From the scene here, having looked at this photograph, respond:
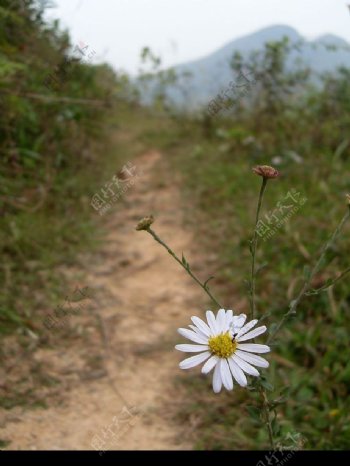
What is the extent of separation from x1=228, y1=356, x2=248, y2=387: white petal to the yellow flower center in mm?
19

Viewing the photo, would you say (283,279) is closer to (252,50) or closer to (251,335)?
(251,335)

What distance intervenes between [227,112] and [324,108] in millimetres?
1069

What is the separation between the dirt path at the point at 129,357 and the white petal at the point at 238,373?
106 cm

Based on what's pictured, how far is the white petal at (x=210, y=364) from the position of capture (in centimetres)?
93

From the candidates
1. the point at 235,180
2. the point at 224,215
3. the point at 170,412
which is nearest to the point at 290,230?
the point at 224,215

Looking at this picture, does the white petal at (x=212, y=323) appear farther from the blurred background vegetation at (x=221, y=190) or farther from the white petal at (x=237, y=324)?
the blurred background vegetation at (x=221, y=190)

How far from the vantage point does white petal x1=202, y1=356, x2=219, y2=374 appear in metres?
0.93

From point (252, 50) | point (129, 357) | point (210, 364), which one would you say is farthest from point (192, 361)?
point (252, 50)

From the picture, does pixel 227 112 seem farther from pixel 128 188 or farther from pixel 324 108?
pixel 128 188

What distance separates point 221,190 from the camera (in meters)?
4.25

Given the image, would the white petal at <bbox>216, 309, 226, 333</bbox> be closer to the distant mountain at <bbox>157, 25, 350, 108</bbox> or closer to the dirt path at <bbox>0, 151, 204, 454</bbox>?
the dirt path at <bbox>0, 151, 204, 454</bbox>

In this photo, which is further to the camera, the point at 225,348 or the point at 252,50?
the point at 252,50

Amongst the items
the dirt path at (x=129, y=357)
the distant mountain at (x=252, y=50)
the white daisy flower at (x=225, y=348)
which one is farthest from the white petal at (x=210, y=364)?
the distant mountain at (x=252, y=50)

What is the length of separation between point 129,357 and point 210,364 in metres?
1.65
